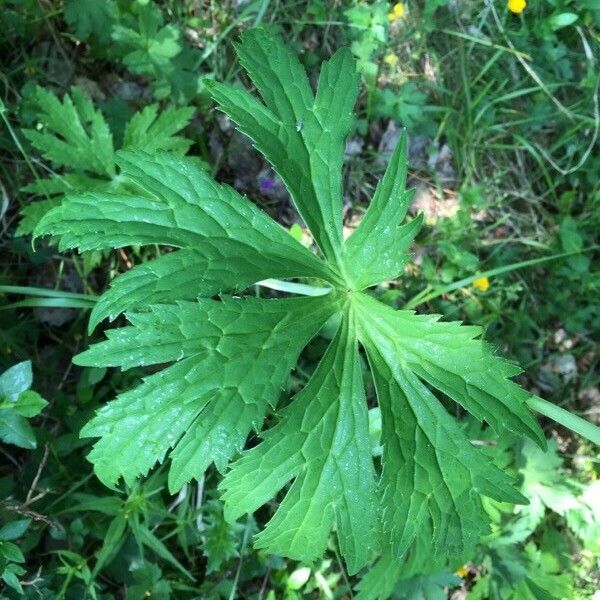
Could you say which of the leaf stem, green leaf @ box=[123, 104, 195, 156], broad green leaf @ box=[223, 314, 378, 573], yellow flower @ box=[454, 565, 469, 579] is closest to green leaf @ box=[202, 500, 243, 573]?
broad green leaf @ box=[223, 314, 378, 573]

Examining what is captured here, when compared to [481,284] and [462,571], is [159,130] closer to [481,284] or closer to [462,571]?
[481,284]

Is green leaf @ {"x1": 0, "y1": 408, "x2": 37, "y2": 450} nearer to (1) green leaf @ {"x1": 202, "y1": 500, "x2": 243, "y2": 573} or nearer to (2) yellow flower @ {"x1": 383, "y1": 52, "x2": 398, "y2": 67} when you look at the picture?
(1) green leaf @ {"x1": 202, "y1": 500, "x2": 243, "y2": 573}

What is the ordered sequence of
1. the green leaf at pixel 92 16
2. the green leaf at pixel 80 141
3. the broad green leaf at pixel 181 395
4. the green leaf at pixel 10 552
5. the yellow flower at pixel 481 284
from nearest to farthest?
the broad green leaf at pixel 181 395, the green leaf at pixel 10 552, the green leaf at pixel 80 141, the green leaf at pixel 92 16, the yellow flower at pixel 481 284

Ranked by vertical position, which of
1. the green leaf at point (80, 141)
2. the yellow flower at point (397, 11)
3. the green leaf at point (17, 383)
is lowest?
the green leaf at point (17, 383)

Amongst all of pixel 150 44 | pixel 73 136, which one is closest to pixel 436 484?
pixel 73 136

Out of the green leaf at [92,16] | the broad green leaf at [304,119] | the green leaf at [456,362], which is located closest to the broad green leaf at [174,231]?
the broad green leaf at [304,119]

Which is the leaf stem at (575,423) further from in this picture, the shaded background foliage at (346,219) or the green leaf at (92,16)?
the green leaf at (92,16)

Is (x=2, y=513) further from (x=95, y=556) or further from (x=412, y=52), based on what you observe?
(x=412, y=52)
